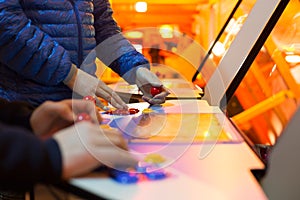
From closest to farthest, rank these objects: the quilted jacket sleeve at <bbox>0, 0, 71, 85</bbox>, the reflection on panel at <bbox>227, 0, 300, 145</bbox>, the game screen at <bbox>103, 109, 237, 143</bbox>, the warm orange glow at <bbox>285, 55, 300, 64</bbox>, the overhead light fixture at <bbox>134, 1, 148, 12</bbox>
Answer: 1. the game screen at <bbox>103, 109, 237, 143</bbox>
2. the quilted jacket sleeve at <bbox>0, 0, 71, 85</bbox>
3. the reflection on panel at <bbox>227, 0, 300, 145</bbox>
4. the warm orange glow at <bbox>285, 55, 300, 64</bbox>
5. the overhead light fixture at <bbox>134, 1, 148, 12</bbox>

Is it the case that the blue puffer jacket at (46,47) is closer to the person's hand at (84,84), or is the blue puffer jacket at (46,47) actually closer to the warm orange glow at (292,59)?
the person's hand at (84,84)

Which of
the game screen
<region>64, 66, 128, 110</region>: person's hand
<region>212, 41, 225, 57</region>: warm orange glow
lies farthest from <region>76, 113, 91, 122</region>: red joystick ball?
<region>212, 41, 225, 57</region>: warm orange glow

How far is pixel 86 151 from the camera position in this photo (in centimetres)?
65

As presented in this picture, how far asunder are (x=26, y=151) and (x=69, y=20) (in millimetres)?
671

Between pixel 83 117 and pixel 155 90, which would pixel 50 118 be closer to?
pixel 83 117

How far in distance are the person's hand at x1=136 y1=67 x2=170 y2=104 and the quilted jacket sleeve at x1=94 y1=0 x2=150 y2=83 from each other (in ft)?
0.10

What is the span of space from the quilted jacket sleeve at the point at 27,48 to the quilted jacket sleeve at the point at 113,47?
0.30m

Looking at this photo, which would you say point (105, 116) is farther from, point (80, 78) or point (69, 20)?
point (69, 20)

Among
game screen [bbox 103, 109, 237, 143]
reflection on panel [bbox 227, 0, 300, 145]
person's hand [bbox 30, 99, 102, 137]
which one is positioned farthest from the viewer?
reflection on panel [bbox 227, 0, 300, 145]

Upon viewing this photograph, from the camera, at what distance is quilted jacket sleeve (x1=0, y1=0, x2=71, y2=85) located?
1049 millimetres

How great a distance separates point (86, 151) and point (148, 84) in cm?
72

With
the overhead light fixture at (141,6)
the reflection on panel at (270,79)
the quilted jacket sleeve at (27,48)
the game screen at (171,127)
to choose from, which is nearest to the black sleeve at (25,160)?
the game screen at (171,127)

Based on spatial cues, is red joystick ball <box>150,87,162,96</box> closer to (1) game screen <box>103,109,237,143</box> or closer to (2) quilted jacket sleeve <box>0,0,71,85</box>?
(1) game screen <box>103,109,237,143</box>

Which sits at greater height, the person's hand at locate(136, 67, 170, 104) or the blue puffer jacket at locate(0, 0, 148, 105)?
the blue puffer jacket at locate(0, 0, 148, 105)
